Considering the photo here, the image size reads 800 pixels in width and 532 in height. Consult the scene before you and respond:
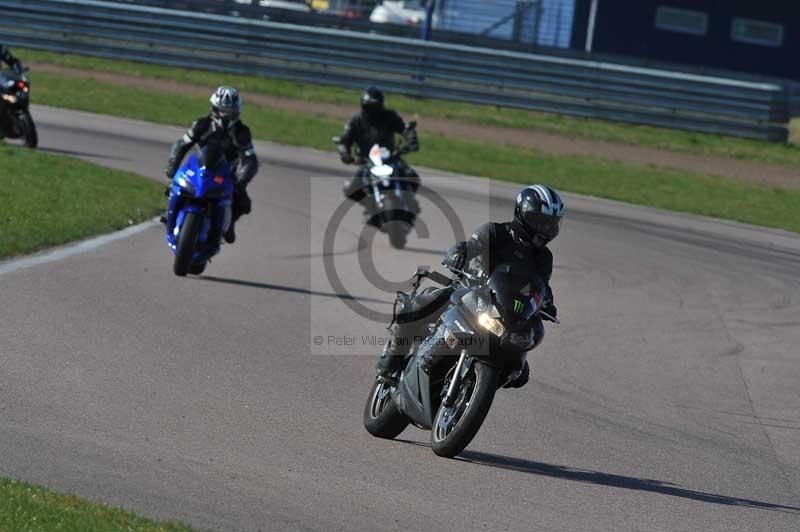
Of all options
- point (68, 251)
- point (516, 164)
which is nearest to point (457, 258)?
point (68, 251)

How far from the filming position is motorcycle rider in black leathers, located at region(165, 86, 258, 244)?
40.0 feet

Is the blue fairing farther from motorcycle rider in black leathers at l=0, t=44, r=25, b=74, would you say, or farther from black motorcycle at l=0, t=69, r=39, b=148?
motorcycle rider in black leathers at l=0, t=44, r=25, b=74

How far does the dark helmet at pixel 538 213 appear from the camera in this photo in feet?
23.0

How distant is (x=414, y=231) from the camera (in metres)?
16.5

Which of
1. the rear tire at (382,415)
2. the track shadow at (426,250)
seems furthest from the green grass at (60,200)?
the rear tire at (382,415)

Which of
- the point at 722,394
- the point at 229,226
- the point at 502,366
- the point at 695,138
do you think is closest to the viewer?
the point at 502,366

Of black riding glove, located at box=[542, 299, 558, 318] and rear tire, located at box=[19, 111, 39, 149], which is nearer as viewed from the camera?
black riding glove, located at box=[542, 299, 558, 318]

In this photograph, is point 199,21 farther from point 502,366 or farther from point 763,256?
point 502,366

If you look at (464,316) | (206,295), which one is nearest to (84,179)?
(206,295)

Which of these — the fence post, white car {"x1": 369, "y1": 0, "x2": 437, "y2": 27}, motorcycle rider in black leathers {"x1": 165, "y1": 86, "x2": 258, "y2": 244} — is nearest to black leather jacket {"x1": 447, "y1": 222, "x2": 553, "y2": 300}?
motorcycle rider in black leathers {"x1": 165, "y1": 86, "x2": 258, "y2": 244}

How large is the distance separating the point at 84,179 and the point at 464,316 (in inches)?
384

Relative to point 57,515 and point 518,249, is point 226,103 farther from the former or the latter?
point 57,515

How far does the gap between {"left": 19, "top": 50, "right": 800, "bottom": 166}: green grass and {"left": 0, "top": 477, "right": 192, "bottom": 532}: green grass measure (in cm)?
2197

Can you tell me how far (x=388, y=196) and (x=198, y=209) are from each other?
3.55 metres
